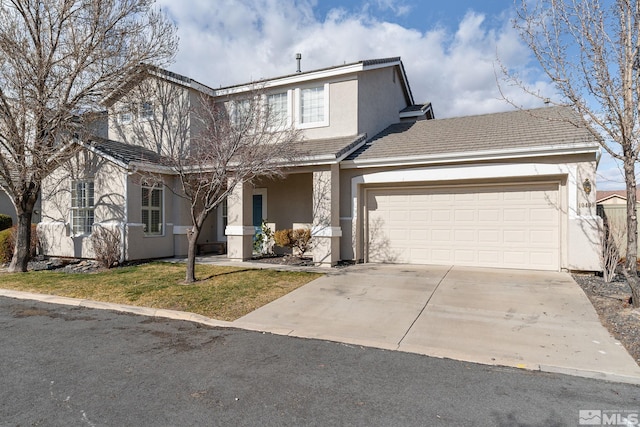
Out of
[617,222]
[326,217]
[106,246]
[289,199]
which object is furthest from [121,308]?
[617,222]

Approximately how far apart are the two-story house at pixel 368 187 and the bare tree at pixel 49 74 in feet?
3.25

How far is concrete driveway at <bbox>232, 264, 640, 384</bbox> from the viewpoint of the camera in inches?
196

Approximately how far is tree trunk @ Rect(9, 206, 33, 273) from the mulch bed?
579 inches

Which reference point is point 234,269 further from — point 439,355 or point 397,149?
point 439,355

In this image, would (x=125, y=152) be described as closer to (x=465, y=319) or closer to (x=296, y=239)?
(x=296, y=239)

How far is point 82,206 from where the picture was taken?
13312 millimetres

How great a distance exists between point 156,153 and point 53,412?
40.8ft

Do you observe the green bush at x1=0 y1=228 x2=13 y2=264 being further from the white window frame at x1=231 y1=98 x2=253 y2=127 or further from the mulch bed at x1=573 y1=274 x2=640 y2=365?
the mulch bed at x1=573 y1=274 x2=640 y2=365

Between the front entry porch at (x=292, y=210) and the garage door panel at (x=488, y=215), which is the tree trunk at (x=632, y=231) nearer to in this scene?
the garage door panel at (x=488, y=215)

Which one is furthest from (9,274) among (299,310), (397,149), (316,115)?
(397,149)

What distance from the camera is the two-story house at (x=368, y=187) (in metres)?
10.2

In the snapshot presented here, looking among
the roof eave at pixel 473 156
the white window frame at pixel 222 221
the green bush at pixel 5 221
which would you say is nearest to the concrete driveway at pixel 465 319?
the roof eave at pixel 473 156

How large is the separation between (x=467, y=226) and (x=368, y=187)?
3244mm

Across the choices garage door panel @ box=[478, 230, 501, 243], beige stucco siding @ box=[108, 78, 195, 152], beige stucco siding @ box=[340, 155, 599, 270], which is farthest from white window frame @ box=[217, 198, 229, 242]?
garage door panel @ box=[478, 230, 501, 243]
